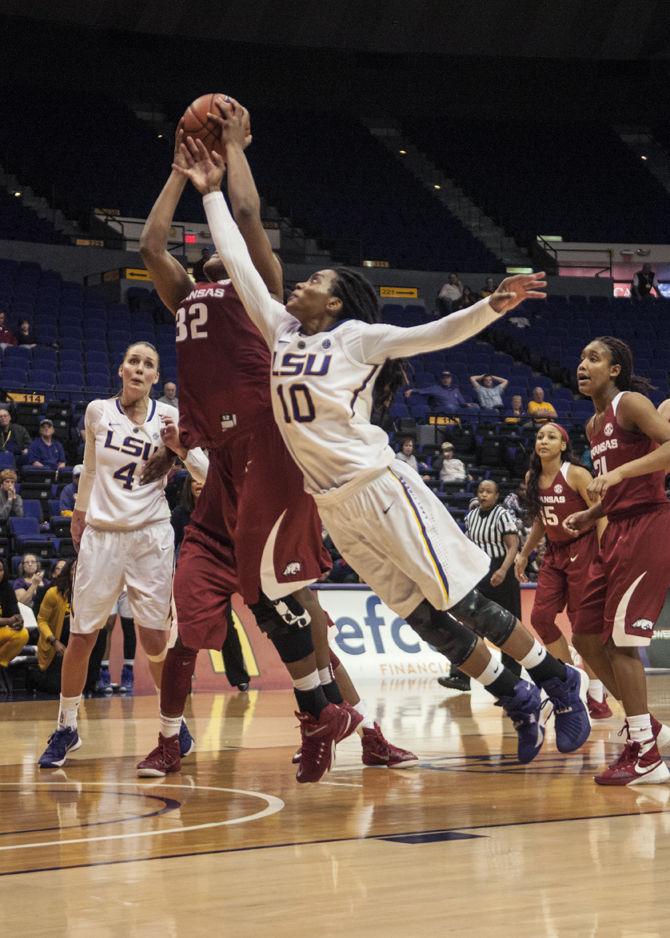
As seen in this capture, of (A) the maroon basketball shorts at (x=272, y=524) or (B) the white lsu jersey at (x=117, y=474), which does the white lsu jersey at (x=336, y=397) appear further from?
(B) the white lsu jersey at (x=117, y=474)

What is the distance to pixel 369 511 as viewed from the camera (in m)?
4.50

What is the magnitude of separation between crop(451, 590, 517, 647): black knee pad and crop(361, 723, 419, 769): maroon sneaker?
3.80ft

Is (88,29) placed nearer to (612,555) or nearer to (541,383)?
(541,383)

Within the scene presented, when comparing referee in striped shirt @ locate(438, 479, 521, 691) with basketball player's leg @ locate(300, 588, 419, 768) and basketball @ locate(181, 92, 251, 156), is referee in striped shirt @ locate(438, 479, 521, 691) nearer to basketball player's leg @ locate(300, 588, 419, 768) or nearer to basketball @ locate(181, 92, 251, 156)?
basketball player's leg @ locate(300, 588, 419, 768)

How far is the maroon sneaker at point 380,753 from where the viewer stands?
18.7ft

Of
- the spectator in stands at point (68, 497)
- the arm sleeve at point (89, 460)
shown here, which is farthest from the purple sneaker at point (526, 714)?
the spectator in stands at point (68, 497)

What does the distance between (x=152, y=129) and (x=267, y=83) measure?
315 centimetres

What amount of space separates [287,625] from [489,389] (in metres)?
17.1

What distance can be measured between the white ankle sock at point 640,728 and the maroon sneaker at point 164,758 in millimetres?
1899

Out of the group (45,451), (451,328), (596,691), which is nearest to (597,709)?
(596,691)

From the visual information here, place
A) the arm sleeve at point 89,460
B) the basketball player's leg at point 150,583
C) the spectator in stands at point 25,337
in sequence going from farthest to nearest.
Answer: the spectator in stands at point 25,337
the arm sleeve at point 89,460
the basketball player's leg at point 150,583

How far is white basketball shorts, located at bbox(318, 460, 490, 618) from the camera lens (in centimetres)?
450

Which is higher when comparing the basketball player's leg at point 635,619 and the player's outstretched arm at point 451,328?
the player's outstretched arm at point 451,328

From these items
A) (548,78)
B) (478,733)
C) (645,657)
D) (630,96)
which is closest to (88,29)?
(548,78)
